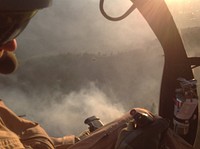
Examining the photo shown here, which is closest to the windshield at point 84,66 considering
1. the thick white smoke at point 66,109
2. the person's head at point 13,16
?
the thick white smoke at point 66,109

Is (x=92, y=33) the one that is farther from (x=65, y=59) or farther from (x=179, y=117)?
(x=179, y=117)

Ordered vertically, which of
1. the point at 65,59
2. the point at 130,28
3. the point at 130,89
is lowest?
the point at 130,89

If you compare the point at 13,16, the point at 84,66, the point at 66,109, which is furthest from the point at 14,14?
the point at 84,66

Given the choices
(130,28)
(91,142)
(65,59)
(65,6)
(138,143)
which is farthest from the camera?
(65,6)

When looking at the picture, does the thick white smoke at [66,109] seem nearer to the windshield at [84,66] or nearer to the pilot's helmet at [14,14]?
the windshield at [84,66]

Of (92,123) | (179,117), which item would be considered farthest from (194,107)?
(92,123)

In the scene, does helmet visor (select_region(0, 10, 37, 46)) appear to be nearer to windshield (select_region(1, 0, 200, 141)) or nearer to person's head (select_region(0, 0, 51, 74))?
person's head (select_region(0, 0, 51, 74))

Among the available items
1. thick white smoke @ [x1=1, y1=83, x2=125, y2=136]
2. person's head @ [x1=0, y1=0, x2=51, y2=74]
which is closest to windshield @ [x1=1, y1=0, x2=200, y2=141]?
thick white smoke @ [x1=1, y1=83, x2=125, y2=136]
